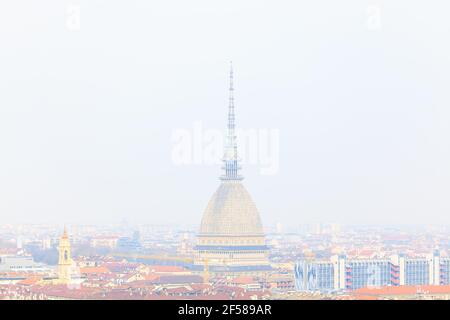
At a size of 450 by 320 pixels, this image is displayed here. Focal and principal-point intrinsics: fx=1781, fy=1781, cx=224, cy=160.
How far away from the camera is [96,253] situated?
40562 millimetres

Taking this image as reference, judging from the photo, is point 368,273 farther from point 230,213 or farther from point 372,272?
point 230,213

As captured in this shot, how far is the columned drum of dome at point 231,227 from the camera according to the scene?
51031 millimetres

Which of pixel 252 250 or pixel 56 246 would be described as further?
pixel 252 250

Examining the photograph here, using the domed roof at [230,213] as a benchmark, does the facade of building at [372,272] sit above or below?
below

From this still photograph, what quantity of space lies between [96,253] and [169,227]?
204 cm

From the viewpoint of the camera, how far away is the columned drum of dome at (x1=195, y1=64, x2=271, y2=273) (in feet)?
167

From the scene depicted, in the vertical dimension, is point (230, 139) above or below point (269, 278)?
above

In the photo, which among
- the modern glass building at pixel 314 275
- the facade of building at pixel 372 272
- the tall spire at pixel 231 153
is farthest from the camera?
the tall spire at pixel 231 153

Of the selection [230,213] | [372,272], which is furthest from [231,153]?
[372,272]

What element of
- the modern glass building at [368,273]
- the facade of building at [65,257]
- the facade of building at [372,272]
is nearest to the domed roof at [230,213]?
the facade of building at [372,272]

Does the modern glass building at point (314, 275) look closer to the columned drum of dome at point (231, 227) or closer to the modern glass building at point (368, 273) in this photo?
the modern glass building at point (368, 273)

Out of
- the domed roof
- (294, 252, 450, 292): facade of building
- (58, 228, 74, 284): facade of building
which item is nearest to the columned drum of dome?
the domed roof
